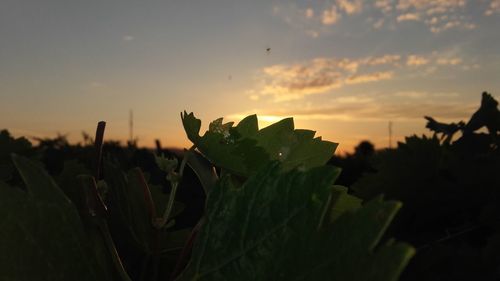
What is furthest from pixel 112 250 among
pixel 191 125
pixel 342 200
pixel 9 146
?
pixel 9 146

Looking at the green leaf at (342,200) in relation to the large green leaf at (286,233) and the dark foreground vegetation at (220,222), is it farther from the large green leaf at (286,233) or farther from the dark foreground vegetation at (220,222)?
the large green leaf at (286,233)

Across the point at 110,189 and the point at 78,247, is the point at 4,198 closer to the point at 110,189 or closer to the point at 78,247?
the point at 78,247

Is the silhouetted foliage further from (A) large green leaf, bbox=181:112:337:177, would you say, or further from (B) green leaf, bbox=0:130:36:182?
(B) green leaf, bbox=0:130:36:182

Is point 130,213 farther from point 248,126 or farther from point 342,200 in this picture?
point 342,200

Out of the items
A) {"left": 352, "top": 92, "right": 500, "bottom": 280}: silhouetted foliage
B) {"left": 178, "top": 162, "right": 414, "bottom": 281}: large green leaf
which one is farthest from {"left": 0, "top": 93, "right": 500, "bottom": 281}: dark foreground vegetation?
{"left": 352, "top": 92, "right": 500, "bottom": 280}: silhouetted foliage

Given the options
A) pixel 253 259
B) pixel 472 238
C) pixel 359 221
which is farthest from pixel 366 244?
pixel 472 238

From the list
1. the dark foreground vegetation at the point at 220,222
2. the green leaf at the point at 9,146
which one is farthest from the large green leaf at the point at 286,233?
the green leaf at the point at 9,146
